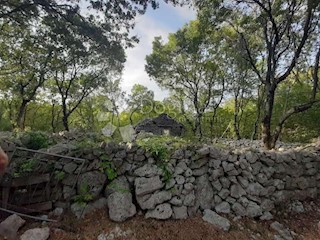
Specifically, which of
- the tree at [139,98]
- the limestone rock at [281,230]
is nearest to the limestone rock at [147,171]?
the limestone rock at [281,230]

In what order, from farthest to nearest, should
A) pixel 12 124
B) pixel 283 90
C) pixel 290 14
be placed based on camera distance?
pixel 283 90 → pixel 12 124 → pixel 290 14

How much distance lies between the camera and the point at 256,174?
231 inches

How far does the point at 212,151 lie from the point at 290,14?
20.5 ft

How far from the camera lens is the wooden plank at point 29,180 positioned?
4.68 m

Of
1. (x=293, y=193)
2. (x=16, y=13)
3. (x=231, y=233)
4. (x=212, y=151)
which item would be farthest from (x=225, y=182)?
(x=16, y=13)

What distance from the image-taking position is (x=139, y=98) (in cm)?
2359

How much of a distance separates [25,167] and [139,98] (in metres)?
19.0

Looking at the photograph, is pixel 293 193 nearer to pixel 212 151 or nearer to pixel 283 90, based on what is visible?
pixel 212 151

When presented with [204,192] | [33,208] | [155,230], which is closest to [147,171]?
[155,230]

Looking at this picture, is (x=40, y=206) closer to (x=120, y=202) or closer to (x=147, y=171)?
(x=120, y=202)

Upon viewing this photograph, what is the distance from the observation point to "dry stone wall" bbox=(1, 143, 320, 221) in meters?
4.92

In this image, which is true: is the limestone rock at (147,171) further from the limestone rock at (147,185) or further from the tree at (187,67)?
the tree at (187,67)

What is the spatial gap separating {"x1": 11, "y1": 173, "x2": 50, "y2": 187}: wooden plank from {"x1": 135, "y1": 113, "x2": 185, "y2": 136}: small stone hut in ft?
28.2

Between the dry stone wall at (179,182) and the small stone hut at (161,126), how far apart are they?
24.9 feet
